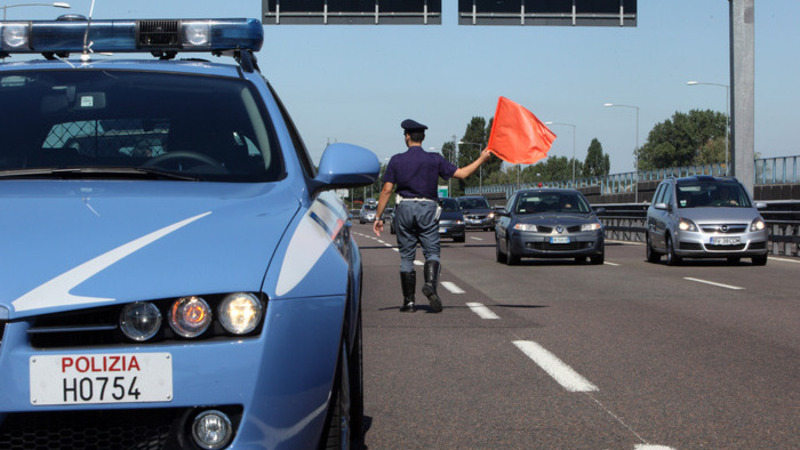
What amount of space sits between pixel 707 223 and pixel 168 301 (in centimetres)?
1778

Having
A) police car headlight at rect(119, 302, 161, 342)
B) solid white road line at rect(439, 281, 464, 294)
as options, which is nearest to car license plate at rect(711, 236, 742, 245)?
solid white road line at rect(439, 281, 464, 294)

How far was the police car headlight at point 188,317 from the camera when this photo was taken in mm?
2920

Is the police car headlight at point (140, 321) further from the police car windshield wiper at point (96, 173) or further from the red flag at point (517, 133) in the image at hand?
the red flag at point (517, 133)

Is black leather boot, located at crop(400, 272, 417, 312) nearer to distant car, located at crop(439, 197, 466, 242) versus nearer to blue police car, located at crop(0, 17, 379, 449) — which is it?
blue police car, located at crop(0, 17, 379, 449)

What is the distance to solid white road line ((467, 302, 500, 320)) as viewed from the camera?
10.6m

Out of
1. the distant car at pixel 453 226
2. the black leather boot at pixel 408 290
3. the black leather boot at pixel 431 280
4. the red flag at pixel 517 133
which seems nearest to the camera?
the red flag at pixel 517 133

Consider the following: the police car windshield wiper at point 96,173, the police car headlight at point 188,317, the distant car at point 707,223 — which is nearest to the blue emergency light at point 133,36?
the police car windshield wiper at point 96,173

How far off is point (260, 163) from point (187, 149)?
30 cm

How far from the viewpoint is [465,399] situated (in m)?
6.10

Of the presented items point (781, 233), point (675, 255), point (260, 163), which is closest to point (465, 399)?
point (260, 163)

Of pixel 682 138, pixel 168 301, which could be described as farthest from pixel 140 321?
pixel 682 138

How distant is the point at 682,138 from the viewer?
17538 cm

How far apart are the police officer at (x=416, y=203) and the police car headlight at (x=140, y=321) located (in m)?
8.09

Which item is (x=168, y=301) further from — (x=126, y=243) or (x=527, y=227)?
(x=527, y=227)
